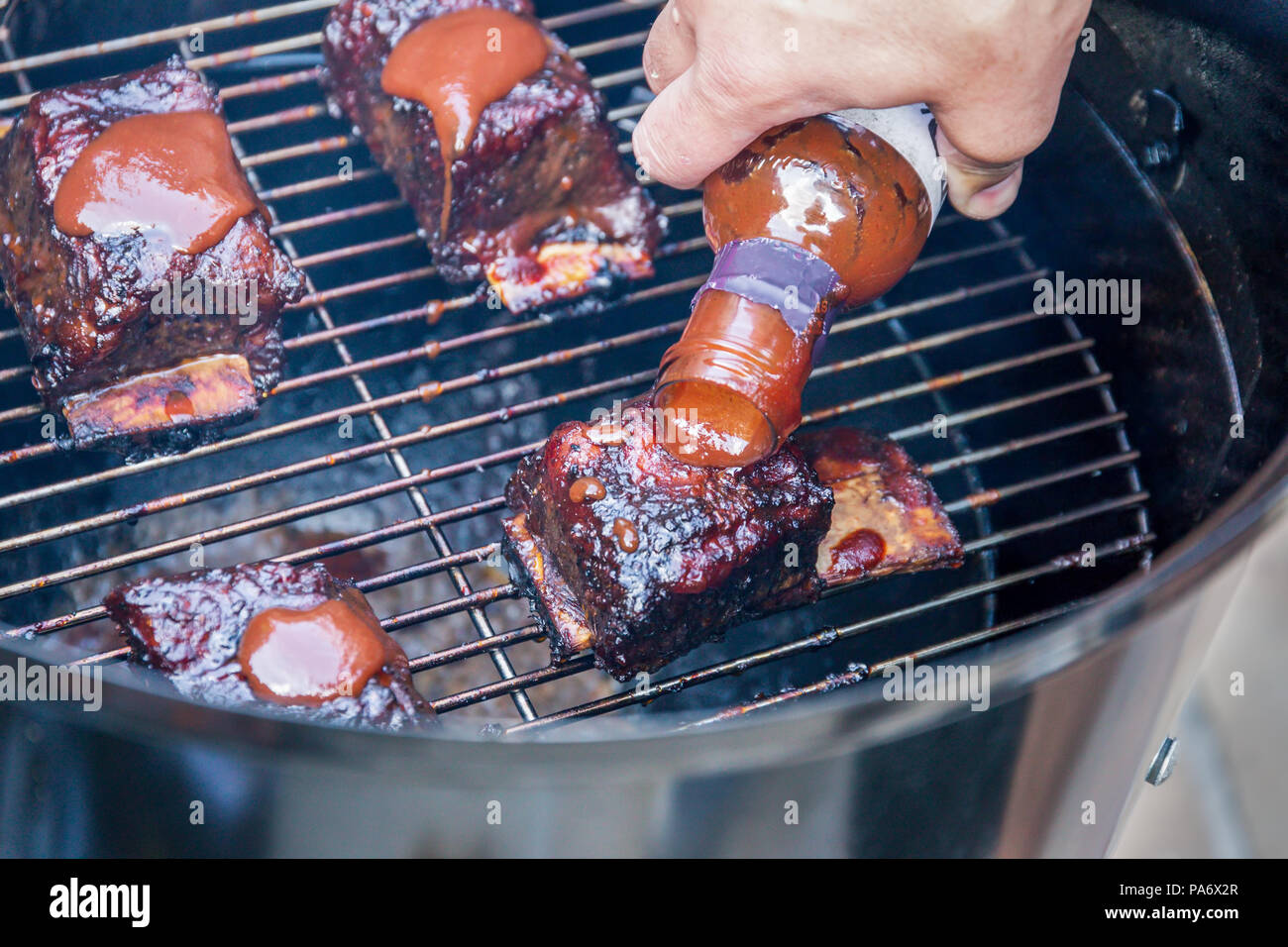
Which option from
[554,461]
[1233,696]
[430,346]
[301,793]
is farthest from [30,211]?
[1233,696]

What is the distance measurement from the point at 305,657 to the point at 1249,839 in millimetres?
2695

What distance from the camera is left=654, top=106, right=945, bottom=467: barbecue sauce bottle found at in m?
1.98

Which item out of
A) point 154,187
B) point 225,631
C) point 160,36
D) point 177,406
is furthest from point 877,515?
point 160,36

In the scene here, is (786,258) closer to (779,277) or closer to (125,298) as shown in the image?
(779,277)

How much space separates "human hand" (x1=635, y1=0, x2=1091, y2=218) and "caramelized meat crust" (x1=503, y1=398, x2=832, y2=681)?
58 cm

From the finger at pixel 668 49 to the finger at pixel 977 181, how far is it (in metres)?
0.51

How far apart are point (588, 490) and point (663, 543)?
0.58ft

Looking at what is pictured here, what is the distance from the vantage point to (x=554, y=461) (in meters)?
2.29

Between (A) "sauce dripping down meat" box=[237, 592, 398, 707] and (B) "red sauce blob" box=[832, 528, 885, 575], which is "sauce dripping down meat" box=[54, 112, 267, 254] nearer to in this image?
(A) "sauce dripping down meat" box=[237, 592, 398, 707]

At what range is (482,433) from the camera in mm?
3152

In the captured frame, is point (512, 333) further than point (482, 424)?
Yes

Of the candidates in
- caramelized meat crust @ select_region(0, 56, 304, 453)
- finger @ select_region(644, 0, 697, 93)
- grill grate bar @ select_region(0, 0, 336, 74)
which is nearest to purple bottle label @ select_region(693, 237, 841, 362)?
finger @ select_region(644, 0, 697, 93)
